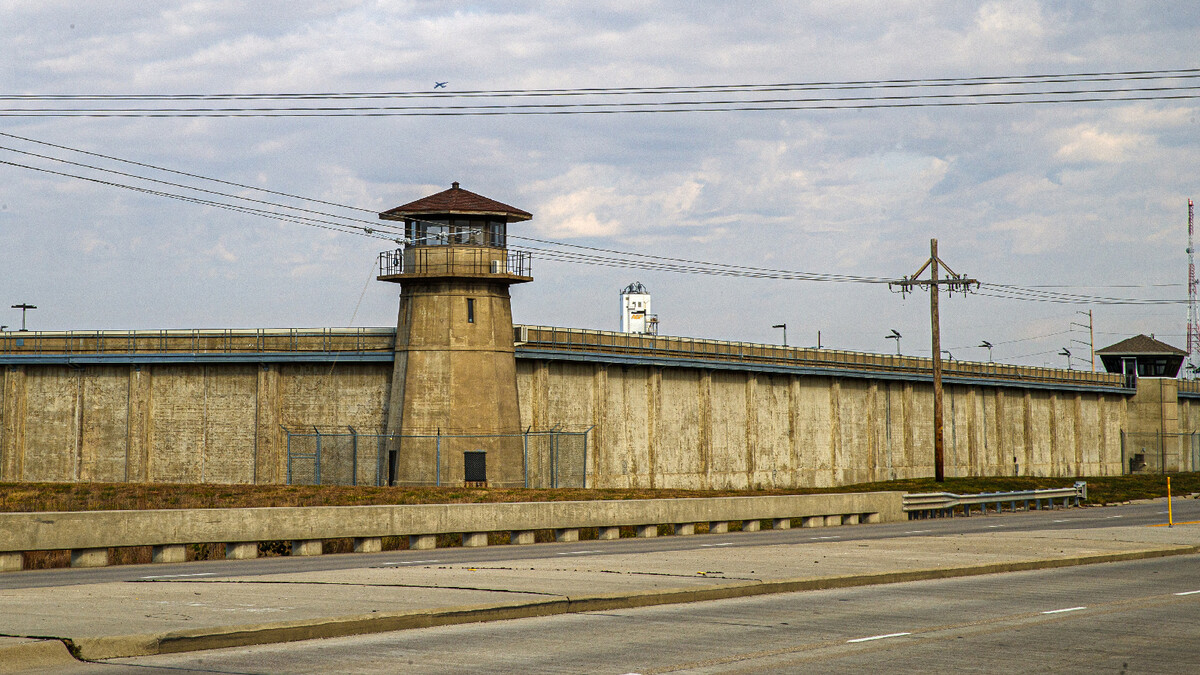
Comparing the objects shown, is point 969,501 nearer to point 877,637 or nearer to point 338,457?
point 338,457

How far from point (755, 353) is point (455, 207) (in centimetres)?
1933

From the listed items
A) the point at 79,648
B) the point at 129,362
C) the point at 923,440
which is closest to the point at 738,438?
the point at 923,440

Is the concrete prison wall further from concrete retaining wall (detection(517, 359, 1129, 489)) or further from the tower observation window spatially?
the tower observation window

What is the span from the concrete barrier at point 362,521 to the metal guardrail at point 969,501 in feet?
12.6

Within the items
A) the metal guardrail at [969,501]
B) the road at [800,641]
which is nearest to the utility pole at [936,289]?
the metal guardrail at [969,501]

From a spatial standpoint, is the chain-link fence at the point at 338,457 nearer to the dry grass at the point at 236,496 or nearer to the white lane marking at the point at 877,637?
the dry grass at the point at 236,496

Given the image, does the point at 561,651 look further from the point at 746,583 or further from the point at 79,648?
the point at 746,583

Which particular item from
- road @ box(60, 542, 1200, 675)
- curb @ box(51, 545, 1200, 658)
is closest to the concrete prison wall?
curb @ box(51, 545, 1200, 658)

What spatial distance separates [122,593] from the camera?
15.0 m

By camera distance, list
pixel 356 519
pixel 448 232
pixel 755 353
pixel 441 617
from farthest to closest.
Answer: pixel 755 353 → pixel 448 232 → pixel 356 519 → pixel 441 617

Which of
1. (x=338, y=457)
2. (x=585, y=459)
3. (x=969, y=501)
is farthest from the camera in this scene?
(x=585, y=459)

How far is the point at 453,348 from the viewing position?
43938mm

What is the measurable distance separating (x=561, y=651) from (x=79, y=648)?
4353 millimetres

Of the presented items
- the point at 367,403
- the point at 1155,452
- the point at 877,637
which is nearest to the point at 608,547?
the point at 877,637
